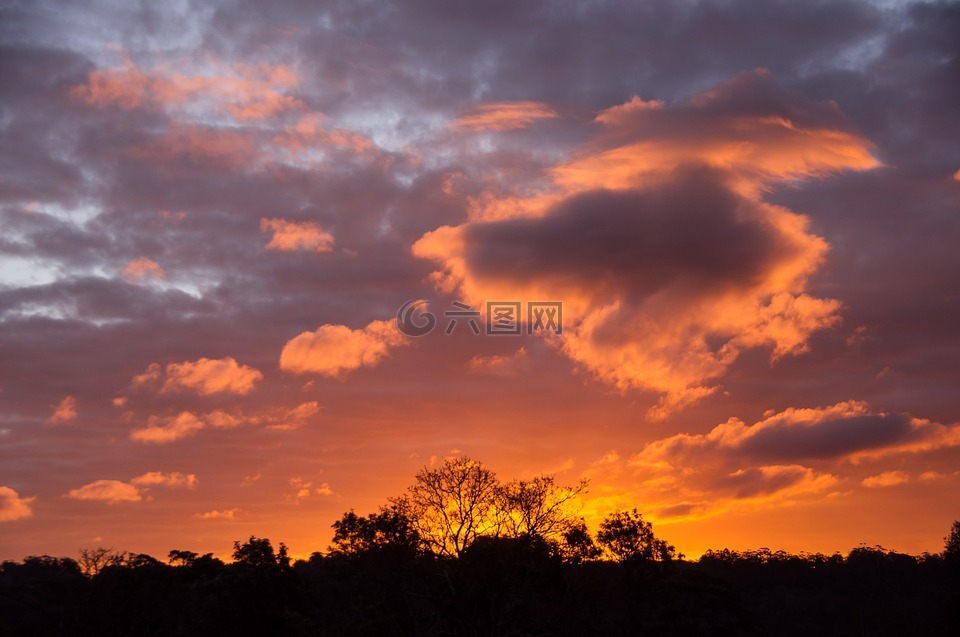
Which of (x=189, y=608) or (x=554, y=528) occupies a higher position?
→ (x=554, y=528)

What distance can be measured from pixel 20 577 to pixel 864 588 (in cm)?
11284

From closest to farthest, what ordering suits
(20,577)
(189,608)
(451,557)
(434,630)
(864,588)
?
1. (434,630)
2. (451,557)
3. (189,608)
4. (20,577)
5. (864,588)

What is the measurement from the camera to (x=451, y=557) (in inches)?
2734

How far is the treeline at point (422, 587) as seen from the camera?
66188mm

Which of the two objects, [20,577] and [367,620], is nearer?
[367,620]

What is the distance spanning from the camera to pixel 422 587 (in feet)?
221

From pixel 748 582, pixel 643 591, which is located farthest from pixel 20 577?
pixel 748 582

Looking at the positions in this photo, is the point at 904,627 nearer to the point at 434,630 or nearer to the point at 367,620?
the point at 434,630

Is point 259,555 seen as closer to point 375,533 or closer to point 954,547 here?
point 375,533

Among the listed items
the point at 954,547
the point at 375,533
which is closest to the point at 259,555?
the point at 375,533

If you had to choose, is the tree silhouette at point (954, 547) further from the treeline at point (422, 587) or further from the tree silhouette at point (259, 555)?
the tree silhouette at point (259, 555)

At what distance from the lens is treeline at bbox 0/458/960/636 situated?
66188mm

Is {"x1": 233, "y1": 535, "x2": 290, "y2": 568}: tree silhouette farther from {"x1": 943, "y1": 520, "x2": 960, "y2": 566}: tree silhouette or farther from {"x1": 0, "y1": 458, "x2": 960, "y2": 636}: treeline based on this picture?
{"x1": 943, "y1": 520, "x2": 960, "y2": 566}: tree silhouette

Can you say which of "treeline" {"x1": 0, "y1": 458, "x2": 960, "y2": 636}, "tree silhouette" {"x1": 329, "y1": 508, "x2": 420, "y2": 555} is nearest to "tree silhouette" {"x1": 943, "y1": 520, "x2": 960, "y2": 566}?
"treeline" {"x1": 0, "y1": 458, "x2": 960, "y2": 636}
